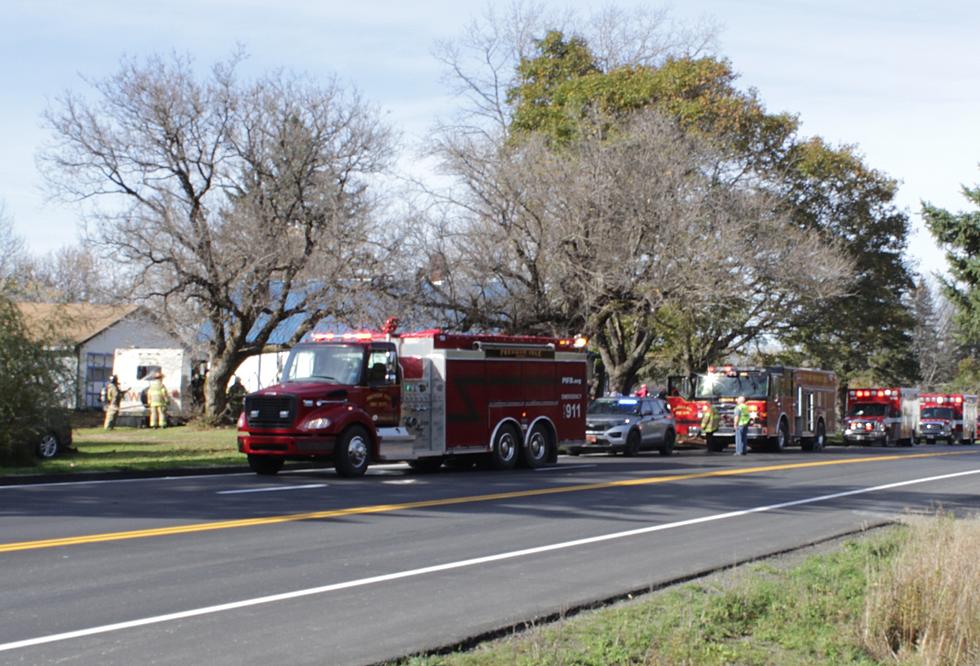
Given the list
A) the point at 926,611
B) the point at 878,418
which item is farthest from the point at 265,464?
the point at 878,418

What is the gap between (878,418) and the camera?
50969 mm

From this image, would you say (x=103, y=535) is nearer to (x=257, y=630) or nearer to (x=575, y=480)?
(x=257, y=630)

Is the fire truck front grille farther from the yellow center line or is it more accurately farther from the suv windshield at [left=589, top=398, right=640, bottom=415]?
the suv windshield at [left=589, top=398, right=640, bottom=415]

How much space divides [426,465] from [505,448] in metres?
1.75

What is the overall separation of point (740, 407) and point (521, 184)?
918cm

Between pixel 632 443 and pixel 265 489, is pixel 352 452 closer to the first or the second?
pixel 265 489

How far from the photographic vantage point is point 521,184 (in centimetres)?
3391

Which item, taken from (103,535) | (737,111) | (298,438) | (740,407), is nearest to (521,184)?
(740,407)

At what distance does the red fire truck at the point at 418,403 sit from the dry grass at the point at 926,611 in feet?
42.0

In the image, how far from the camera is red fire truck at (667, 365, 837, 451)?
36.9m

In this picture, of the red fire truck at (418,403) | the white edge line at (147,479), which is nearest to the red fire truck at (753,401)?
the red fire truck at (418,403)

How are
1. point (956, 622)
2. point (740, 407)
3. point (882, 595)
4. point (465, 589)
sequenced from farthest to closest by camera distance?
point (740, 407) → point (465, 589) → point (882, 595) → point (956, 622)

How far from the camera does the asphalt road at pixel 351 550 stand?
26.2 ft

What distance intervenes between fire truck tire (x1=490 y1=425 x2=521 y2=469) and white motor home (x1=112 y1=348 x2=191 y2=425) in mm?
21516
